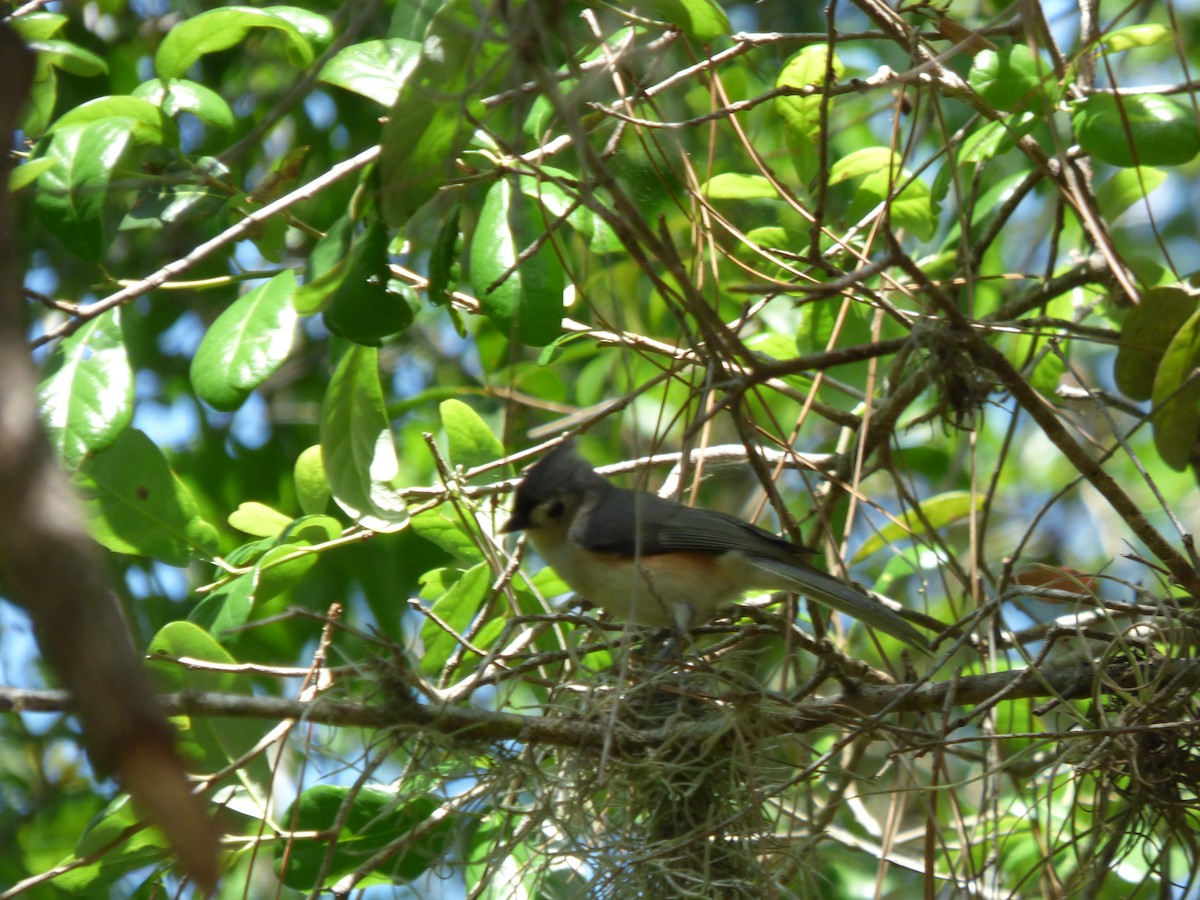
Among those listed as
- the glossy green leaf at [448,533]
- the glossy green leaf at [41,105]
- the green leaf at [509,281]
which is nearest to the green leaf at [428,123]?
the green leaf at [509,281]

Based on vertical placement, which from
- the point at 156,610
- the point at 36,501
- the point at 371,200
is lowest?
the point at 156,610

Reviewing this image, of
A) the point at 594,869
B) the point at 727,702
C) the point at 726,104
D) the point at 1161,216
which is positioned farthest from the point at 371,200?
the point at 1161,216

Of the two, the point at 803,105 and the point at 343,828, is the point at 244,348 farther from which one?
the point at 803,105

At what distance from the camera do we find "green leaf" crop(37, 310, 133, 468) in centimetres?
229

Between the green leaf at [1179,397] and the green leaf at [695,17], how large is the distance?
1.16 metres

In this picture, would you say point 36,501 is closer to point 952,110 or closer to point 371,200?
point 371,200

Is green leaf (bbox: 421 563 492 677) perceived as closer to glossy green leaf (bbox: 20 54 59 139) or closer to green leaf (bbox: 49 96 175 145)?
green leaf (bbox: 49 96 175 145)

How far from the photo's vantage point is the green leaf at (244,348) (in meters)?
2.48

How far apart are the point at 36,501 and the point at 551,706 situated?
1.51m

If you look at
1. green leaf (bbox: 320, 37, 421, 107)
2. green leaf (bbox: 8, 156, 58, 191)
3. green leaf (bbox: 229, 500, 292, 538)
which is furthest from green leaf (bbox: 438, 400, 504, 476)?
green leaf (bbox: 8, 156, 58, 191)

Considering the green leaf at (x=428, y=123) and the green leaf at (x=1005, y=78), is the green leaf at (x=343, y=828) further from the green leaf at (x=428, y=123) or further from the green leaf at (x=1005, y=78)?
the green leaf at (x=1005, y=78)

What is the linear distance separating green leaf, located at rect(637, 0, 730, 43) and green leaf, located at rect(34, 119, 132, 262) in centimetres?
Result: 112

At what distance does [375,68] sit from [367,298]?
452 millimetres

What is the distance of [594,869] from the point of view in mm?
2180
